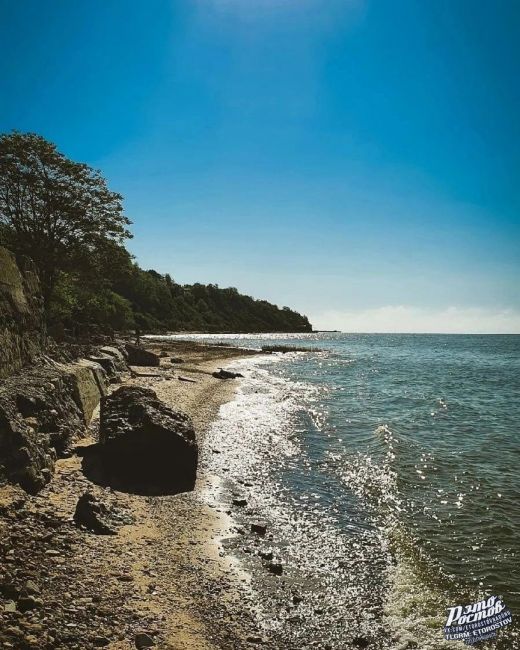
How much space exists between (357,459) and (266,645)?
12226 mm

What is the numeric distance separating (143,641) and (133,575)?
1.98 m

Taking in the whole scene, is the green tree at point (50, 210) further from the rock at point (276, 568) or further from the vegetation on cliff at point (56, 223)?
the rock at point (276, 568)

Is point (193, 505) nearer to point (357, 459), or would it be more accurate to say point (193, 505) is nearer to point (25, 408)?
point (25, 408)

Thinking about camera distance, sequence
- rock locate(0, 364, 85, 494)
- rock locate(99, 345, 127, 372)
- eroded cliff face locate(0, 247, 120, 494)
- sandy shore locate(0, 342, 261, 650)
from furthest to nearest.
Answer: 1. rock locate(99, 345, 127, 372)
2. eroded cliff face locate(0, 247, 120, 494)
3. rock locate(0, 364, 85, 494)
4. sandy shore locate(0, 342, 261, 650)

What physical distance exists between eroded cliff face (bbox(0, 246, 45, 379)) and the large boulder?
380cm

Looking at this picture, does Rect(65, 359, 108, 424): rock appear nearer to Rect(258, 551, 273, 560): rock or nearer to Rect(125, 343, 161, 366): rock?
Rect(258, 551, 273, 560): rock

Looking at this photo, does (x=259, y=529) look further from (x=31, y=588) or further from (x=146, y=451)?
(x=31, y=588)

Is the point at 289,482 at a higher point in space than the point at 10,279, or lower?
lower

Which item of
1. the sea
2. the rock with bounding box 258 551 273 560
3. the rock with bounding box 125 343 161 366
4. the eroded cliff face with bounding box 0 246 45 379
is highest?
the eroded cliff face with bounding box 0 246 45 379

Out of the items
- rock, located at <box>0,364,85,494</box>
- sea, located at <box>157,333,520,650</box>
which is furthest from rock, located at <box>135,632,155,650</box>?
rock, located at <box>0,364,85,494</box>

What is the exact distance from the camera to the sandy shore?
6598 mm

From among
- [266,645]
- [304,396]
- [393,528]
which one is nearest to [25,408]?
[266,645]

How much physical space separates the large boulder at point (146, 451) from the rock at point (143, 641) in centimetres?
653

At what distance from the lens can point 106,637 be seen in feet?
20.9
